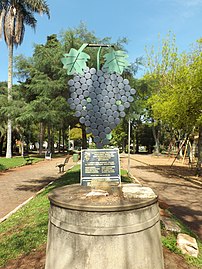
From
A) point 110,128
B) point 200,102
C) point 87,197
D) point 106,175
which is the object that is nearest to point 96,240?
point 87,197

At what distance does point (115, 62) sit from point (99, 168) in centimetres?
240

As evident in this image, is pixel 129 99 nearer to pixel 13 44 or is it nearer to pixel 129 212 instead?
pixel 129 212

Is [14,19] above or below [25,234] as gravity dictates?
above

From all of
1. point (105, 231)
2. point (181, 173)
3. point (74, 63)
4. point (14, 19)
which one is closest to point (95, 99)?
point (74, 63)

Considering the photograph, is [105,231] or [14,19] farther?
[14,19]

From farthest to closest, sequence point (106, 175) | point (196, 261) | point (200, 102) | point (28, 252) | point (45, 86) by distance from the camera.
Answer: point (200, 102)
point (45, 86)
point (106, 175)
point (28, 252)
point (196, 261)

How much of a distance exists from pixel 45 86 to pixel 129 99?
4680 mm

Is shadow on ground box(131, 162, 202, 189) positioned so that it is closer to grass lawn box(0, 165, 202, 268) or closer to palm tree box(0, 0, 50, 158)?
grass lawn box(0, 165, 202, 268)

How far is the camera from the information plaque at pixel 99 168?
4.79m

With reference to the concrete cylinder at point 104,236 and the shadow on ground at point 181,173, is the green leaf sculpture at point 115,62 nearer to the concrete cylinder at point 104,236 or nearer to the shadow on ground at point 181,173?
the concrete cylinder at point 104,236

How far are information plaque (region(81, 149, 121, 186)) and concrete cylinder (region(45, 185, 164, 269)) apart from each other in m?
1.58

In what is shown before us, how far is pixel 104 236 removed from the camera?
2875mm

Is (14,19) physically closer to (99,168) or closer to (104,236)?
(99,168)

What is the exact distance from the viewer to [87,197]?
3.61 m
